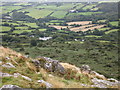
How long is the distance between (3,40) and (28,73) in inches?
4190

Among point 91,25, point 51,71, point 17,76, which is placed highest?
point 17,76

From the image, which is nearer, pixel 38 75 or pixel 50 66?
pixel 38 75

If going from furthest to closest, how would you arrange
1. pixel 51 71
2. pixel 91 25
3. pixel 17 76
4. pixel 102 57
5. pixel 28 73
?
1. pixel 91 25
2. pixel 102 57
3. pixel 51 71
4. pixel 28 73
5. pixel 17 76

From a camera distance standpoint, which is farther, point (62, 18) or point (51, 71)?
point (62, 18)

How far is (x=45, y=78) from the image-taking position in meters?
18.3

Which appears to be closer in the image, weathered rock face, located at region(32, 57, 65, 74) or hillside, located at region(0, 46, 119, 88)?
hillside, located at region(0, 46, 119, 88)

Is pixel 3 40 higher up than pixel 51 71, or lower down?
lower down

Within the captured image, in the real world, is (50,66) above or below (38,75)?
below

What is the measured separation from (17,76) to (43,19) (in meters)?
172

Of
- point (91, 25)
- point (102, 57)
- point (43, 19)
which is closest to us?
point (102, 57)

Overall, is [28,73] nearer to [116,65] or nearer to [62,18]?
[116,65]

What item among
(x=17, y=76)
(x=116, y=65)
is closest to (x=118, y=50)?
(x=116, y=65)

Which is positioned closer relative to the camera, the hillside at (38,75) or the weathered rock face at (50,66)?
the hillside at (38,75)

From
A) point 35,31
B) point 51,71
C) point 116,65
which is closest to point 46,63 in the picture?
point 51,71
